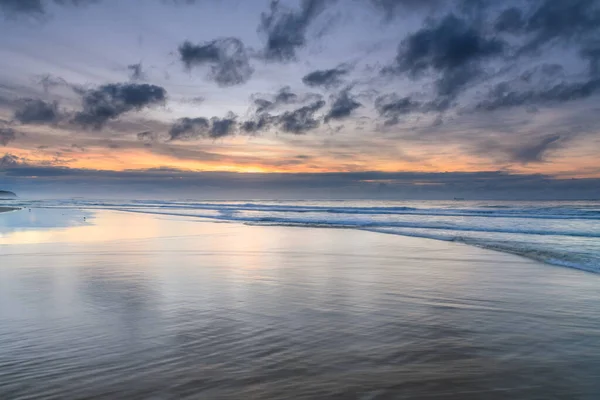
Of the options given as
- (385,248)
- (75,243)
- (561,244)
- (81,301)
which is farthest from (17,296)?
(561,244)

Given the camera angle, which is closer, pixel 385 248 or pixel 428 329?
pixel 428 329

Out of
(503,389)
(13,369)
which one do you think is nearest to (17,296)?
(13,369)

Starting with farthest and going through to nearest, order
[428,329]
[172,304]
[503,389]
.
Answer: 1. [172,304]
2. [428,329]
3. [503,389]

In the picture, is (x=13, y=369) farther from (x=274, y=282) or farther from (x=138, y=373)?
(x=274, y=282)

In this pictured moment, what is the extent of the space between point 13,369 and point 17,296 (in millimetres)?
3852

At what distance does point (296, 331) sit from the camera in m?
5.58

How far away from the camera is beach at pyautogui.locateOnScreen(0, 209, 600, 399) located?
392 cm

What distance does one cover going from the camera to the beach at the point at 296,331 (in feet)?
12.8

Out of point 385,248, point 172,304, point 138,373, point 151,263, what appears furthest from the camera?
point 385,248

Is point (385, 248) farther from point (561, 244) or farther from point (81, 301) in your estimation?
point (81, 301)

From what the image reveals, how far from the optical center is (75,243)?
1588 centimetres

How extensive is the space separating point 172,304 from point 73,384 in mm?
3098

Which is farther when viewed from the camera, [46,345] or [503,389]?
[46,345]

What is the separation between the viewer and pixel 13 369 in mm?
4207
